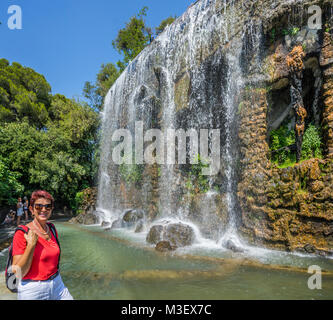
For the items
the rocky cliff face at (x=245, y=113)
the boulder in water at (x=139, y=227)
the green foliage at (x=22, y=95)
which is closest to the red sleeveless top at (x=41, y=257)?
the rocky cliff face at (x=245, y=113)

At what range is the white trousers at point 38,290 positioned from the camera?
1.89m

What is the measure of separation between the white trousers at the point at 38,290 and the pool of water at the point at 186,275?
2.08m

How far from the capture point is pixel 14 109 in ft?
68.5

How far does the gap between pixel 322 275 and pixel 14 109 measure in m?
24.2

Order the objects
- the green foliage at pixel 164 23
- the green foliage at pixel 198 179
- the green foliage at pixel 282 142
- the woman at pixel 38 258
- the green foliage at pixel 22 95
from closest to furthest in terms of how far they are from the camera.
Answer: the woman at pixel 38 258 → the green foliage at pixel 282 142 → the green foliage at pixel 198 179 → the green foliage at pixel 22 95 → the green foliage at pixel 164 23

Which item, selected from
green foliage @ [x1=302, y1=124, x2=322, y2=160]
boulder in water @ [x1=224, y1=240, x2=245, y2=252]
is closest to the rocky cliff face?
green foliage @ [x1=302, y1=124, x2=322, y2=160]

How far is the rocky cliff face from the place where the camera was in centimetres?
655

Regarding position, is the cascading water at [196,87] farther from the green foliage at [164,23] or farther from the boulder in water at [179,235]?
the green foliage at [164,23]

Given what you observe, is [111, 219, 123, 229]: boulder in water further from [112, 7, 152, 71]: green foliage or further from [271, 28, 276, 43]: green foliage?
[112, 7, 152, 71]: green foliage

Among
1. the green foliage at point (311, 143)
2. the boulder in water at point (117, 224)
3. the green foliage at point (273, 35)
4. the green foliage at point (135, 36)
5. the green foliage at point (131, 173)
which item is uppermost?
the green foliage at point (135, 36)

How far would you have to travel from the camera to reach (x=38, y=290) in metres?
1.94

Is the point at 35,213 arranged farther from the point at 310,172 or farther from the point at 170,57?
the point at 170,57

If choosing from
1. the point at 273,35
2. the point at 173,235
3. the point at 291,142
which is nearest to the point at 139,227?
the point at 173,235
